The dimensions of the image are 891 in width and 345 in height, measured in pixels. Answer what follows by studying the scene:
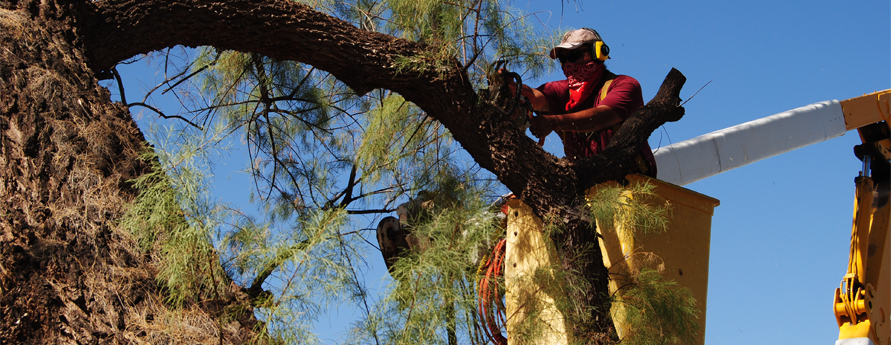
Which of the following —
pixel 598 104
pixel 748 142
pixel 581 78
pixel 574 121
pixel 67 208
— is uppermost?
pixel 748 142

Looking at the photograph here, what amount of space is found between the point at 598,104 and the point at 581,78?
19cm

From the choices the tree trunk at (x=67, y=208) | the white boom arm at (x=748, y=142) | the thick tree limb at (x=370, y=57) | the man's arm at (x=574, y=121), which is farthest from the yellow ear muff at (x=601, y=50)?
the tree trunk at (x=67, y=208)

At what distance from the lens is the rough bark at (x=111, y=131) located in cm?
198

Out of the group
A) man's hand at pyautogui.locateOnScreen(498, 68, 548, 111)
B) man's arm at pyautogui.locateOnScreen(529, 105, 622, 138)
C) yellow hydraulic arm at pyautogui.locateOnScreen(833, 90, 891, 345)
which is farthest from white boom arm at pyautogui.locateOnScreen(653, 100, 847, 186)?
man's arm at pyautogui.locateOnScreen(529, 105, 622, 138)

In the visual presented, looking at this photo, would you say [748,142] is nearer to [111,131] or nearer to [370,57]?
[370,57]

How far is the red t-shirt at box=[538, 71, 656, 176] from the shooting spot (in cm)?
267

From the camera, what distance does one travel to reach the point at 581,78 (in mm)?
2877

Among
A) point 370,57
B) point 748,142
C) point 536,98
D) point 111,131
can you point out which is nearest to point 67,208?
point 111,131

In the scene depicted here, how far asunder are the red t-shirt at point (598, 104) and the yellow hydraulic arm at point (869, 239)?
1613 millimetres

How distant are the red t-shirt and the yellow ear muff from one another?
9cm

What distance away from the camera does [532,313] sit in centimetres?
228

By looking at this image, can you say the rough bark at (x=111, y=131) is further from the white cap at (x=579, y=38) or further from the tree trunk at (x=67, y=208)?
the white cap at (x=579, y=38)

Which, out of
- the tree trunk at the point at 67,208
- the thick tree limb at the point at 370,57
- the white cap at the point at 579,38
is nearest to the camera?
the tree trunk at the point at 67,208

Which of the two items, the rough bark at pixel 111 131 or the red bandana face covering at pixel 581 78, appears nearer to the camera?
the rough bark at pixel 111 131
